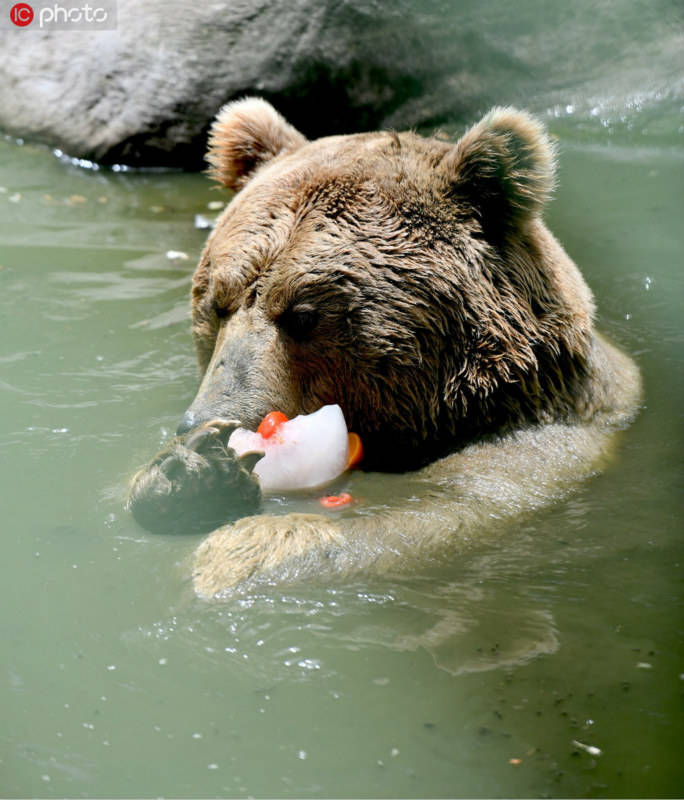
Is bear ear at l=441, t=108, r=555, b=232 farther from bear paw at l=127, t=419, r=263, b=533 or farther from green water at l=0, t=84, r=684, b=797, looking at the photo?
bear paw at l=127, t=419, r=263, b=533

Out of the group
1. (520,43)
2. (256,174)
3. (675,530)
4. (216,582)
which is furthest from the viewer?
(520,43)

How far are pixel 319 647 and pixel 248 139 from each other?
2.72 meters

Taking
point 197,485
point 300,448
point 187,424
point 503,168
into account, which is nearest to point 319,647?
point 197,485

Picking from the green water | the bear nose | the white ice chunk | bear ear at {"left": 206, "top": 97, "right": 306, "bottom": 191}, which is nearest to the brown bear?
the bear nose

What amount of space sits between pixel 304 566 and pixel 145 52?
6662mm

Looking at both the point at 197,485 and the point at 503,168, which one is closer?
the point at 197,485

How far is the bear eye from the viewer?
13.9ft

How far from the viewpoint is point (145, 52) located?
9.06 meters

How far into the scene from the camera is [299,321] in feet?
14.0

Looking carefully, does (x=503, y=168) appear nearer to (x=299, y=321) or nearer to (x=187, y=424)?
(x=299, y=321)

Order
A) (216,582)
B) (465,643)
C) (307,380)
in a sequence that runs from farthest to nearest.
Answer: (307,380), (216,582), (465,643)

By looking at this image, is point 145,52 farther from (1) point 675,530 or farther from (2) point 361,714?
(2) point 361,714

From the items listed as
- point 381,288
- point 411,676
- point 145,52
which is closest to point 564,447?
point 381,288

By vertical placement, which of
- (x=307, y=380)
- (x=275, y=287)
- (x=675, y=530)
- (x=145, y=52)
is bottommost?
(x=675, y=530)
